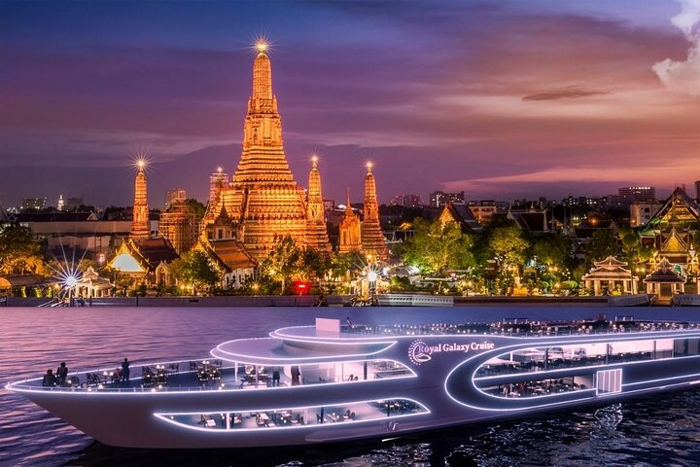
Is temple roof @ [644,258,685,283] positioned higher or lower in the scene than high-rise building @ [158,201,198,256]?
lower

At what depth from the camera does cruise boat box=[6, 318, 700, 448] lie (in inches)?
788

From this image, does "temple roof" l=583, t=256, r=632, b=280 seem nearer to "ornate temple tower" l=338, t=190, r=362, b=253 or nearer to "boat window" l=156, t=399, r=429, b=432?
"ornate temple tower" l=338, t=190, r=362, b=253

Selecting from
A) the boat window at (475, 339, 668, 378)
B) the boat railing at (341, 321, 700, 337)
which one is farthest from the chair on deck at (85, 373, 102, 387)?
the boat window at (475, 339, 668, 378)

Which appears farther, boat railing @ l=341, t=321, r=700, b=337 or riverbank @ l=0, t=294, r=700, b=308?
riverbank @ l=0, t=294, r=700, b=308

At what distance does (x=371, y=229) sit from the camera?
234ft

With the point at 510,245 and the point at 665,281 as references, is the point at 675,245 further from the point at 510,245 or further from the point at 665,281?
the point at 510,245

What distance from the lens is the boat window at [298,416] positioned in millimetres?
20297

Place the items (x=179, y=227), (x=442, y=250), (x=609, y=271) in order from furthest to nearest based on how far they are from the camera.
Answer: (x=179, y=227) → (x=442, y=250) → (x=609, y=271)

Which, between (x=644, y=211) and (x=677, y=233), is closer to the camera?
(x=677, y=233)

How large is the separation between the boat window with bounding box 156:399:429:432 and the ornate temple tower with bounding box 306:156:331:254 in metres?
43.7

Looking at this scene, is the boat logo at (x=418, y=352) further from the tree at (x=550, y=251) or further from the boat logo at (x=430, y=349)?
the tree at (x=550, y=251)

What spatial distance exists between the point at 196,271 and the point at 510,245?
20.0 m

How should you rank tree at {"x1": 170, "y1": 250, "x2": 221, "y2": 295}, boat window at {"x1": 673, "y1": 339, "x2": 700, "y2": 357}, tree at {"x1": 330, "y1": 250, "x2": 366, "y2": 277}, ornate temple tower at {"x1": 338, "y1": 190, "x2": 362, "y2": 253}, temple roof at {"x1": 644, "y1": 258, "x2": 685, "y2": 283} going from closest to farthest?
boat window at {"x1": 673, "y1": 339, "x2": 700, "y2": 357}
temple roof at {"x1": 644, "y1": 258, "x2": 685, "y2": 283}
tree at {"x1": 170, "y1": 250, "x2": 221, "y2": 295}
tree at {"x1": 330, "y1": 250, "x2": 366, "y2": 277}
ornate temple tower at {"x1": 338, "y1": 190, "x2": 362, "y2": 253}

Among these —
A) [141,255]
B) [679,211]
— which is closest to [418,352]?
[141,255]
